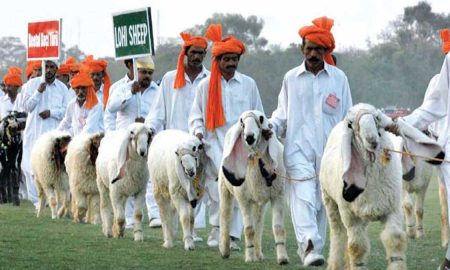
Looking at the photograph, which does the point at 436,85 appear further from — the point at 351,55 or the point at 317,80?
the point at 351,55

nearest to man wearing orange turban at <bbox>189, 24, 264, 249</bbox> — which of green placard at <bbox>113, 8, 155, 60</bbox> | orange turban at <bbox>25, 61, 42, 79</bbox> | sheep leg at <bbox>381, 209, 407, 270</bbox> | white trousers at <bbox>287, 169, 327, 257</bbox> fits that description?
white trousers at <bbox>287, 169, 327, 257</bbox>

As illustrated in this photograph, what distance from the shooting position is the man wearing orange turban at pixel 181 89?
14859 millimetres

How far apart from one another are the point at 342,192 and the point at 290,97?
7.67ft

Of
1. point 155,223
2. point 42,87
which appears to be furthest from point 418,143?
point 42,87

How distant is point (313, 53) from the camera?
12.0 meters

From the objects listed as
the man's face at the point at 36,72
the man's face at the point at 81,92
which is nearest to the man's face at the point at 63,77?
the man's face at the point at 36,72

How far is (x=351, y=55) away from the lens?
74.3 metres

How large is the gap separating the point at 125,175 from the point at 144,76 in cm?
246

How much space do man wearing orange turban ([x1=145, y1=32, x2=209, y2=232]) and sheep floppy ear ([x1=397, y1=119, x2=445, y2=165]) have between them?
5179 mm

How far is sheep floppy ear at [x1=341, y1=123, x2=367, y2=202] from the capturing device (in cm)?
971

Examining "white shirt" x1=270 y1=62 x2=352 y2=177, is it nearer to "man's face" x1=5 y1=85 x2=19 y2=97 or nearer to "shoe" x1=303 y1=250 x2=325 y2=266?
"shoe" x1=303 y1=250 x2=325 y2=266

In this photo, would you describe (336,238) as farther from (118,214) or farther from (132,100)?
(132,100)

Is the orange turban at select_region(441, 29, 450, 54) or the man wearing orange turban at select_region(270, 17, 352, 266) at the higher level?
the orange turban at select_region(441, 29, 450, 54)

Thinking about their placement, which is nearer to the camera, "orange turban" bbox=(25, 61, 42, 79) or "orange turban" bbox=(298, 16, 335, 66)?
"orange turban" bbox=(298, 16, 335, 66)
